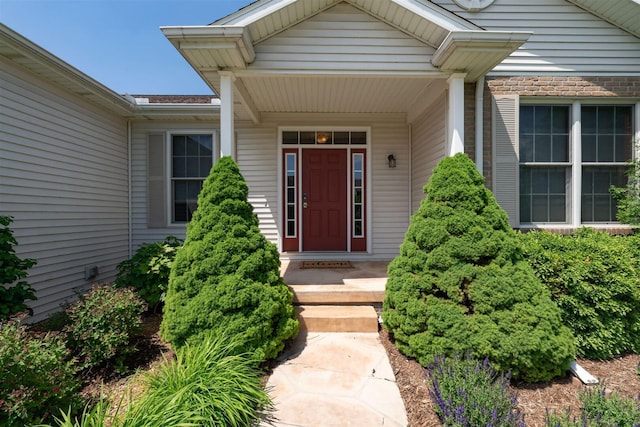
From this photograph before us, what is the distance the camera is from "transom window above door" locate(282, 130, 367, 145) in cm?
529

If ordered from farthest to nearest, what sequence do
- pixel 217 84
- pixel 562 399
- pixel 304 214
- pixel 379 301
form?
pixel 304 214
pixel 217 84
pixel 379 301
pixel 562 399

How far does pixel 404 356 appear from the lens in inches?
109

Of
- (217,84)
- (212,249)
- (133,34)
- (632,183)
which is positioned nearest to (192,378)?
(212,249)

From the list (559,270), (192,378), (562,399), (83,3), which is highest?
(83,3)

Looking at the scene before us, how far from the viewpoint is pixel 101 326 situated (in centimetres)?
Result: 262

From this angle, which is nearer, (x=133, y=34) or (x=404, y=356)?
(x=404, y=356)

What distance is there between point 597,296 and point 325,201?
144 inches

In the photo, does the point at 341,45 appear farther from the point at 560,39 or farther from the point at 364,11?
the point at 560,39

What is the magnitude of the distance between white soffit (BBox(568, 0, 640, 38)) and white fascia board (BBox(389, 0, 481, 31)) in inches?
95.2

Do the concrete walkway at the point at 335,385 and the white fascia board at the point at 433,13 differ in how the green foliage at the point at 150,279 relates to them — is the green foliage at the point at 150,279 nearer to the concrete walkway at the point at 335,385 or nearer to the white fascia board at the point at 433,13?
the concrete walkway at the point at 335,385

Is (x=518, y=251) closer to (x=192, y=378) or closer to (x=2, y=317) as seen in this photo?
(x=192, y=378)

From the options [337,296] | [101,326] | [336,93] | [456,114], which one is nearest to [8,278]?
[101,326]

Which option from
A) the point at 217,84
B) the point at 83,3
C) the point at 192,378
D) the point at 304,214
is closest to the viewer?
the point at 192,378

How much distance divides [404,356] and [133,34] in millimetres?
7320
